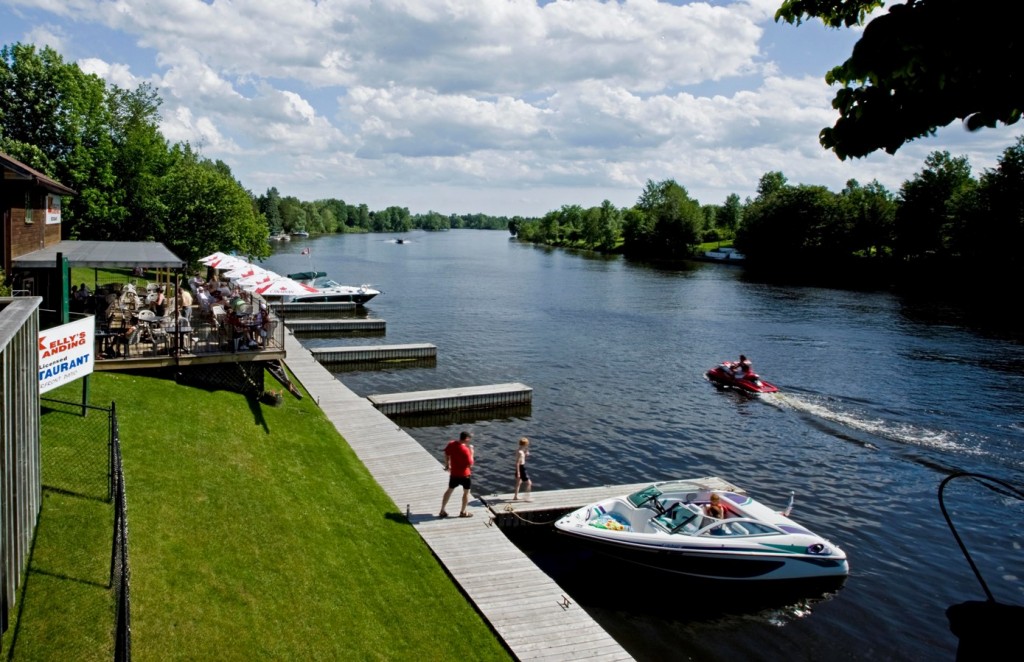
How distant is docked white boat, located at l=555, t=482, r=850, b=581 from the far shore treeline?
4077cm

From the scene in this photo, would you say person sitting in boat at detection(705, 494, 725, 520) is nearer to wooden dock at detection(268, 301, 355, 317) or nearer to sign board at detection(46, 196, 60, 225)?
sign board at detection(46, 196, 60, 225)

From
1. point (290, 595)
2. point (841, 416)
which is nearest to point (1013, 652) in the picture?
point (290, 595)

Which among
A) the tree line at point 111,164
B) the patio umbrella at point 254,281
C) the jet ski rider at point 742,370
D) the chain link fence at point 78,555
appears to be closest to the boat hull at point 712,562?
the chain link fence at point 78,555

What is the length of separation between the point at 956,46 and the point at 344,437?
20.4 m

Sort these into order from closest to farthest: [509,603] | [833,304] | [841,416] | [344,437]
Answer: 1. [509,603]
2. [344,437]
3. [841,416]
4. [833,304]

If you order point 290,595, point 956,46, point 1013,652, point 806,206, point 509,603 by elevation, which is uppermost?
point 806,206

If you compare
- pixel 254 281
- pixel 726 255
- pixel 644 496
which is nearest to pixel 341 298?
pixel 254 281

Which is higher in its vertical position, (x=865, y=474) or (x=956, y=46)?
(x=956, y=46)

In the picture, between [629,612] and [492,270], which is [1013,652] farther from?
[492,270]

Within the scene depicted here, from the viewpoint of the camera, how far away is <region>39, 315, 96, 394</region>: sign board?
13461mm

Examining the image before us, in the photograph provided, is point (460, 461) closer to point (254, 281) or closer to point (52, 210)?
point (254, 281)

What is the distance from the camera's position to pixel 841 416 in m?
32.5

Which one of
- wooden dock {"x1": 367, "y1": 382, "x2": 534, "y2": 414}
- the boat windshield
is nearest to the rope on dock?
the boat windshield

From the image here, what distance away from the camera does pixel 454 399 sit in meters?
30.8
